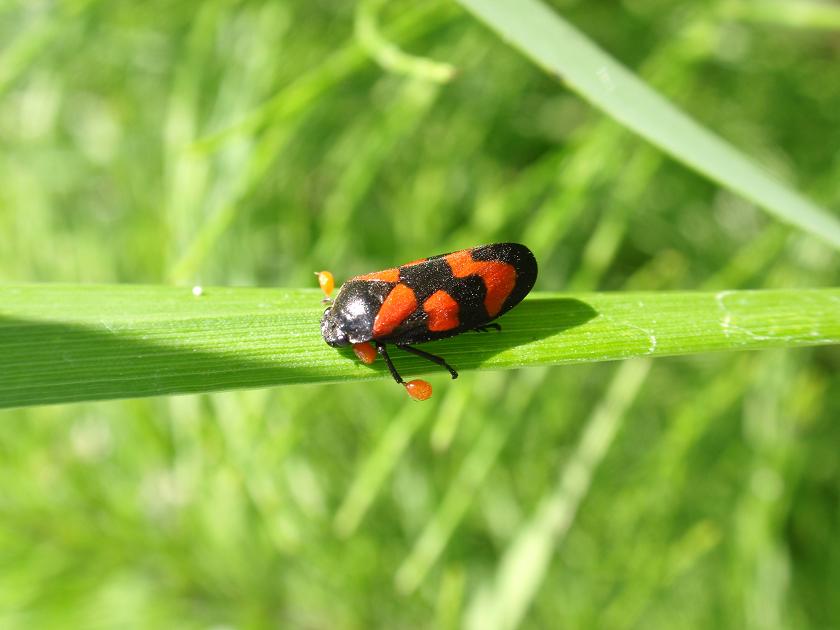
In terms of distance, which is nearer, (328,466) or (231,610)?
(231,610)

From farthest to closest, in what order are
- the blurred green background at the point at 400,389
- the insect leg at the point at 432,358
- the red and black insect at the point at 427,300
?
1. the blurred green background at the point at 400,389
2. the red and black insect at the point at 427,300
3. the insect leg at the point at 432,358

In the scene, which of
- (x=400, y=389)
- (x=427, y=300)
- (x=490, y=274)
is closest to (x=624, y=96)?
(x=490, y=274)

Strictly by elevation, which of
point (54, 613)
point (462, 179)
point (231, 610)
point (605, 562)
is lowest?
point (605, 562)

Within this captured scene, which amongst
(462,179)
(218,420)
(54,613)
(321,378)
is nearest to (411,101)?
(462,179)

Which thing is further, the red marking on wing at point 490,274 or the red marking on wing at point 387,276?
the red marking on wing at point 387,276

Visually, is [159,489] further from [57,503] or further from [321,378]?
[321,378]

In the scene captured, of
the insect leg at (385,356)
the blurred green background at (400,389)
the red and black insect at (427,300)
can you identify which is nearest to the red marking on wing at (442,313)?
the red and black insect at (427,300)

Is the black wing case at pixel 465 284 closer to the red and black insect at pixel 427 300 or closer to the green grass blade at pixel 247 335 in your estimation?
the red and black insect at pixel 427 300
